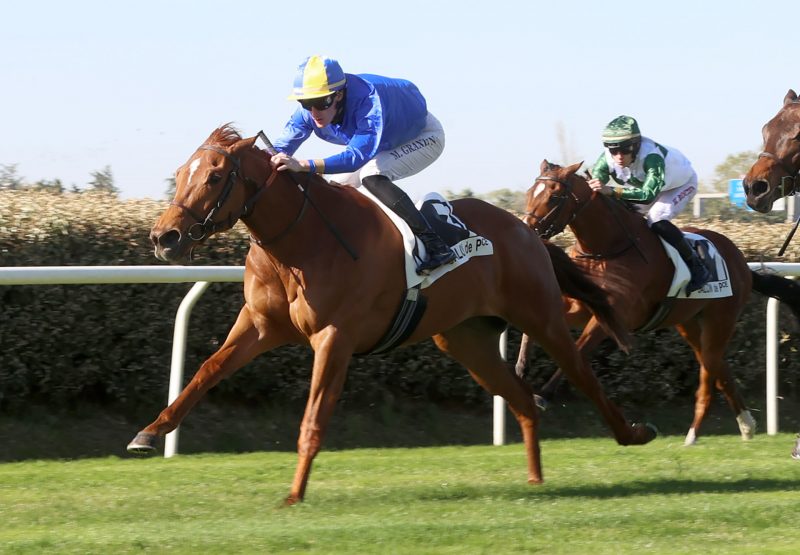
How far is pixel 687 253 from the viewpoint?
291 inches

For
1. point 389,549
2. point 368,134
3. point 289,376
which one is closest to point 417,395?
point 289,376

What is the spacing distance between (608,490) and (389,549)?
1.66m

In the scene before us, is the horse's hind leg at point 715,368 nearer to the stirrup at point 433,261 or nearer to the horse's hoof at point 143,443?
the stirrup at point 433,261

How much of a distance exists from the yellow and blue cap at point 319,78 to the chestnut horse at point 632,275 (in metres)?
2.12

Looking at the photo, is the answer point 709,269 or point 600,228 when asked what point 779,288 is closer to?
point 709,269

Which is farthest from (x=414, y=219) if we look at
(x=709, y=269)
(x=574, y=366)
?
(x=709, y=269)

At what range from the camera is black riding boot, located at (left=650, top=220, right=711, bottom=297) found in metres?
7.34

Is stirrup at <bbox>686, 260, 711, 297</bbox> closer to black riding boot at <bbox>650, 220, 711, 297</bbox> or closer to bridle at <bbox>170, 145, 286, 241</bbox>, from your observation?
black riding boot at <bbox>650, 220, 711, 297</bbox>

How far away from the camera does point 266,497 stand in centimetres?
498

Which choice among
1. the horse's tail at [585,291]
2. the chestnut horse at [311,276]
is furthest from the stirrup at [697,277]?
the chestnut horse at [311,276]

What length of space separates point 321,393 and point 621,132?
3113 mm

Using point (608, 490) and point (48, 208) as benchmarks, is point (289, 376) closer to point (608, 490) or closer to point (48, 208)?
point (48, 208)

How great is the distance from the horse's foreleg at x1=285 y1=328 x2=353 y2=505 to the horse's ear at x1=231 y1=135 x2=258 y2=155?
771mm

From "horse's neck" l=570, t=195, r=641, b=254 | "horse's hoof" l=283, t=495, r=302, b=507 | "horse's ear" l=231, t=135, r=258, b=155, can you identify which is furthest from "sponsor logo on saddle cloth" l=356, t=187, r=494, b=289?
"horse's neck" l=570, t=195, r=641, b=254
